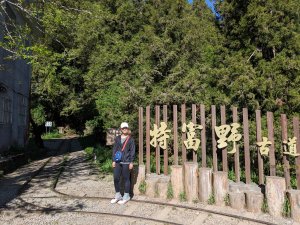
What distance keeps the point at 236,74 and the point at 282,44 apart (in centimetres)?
200

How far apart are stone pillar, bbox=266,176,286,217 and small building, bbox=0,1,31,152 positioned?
10494 mm

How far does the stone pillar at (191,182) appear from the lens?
22.7 ft

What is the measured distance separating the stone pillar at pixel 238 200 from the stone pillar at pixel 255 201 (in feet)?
0.46

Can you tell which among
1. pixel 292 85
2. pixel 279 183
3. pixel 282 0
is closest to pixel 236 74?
pixel 292 85

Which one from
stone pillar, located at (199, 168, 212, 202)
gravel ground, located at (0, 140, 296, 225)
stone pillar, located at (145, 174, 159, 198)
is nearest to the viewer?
gravel ground, located at (0, 140, 296, 225)

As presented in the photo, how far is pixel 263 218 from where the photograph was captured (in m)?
5.82

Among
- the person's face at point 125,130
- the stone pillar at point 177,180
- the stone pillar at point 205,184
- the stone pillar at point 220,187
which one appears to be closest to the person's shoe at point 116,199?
the stone pillar at point 177,180

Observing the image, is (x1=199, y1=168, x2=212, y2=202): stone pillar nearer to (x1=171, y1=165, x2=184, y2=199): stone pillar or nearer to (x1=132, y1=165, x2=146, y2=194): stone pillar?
(x1=171, y1=165, x2=184, y2=199): stone pillar

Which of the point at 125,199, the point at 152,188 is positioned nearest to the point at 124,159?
the point at 125,199

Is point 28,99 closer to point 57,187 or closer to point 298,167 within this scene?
point 57,187

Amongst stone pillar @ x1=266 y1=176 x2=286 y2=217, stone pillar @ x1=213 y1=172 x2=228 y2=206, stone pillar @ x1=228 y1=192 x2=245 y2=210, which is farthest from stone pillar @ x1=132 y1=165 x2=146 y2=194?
stone pillar @ x1=266 y1=176 x2=286 y2=217

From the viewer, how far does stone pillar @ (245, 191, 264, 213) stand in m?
6.06

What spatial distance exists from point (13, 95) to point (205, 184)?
38.5 ft

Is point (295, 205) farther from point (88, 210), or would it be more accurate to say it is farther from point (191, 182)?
point (88, 210)
